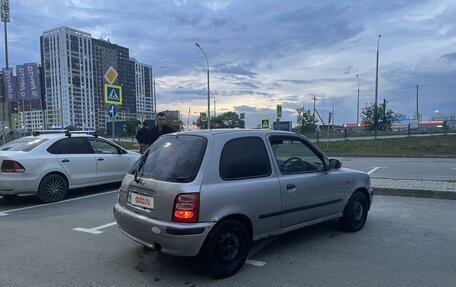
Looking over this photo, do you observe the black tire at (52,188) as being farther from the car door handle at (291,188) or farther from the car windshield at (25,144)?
the car door handle at (291,188)

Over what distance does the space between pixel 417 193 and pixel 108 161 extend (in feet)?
24.6

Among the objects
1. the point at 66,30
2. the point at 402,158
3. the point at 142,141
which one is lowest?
the point at 402,158

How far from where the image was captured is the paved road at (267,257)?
379 cm

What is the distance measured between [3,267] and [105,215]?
8.16 ft

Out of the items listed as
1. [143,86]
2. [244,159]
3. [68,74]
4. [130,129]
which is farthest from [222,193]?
[130,129]

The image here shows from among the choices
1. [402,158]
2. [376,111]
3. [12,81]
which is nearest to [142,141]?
[402,158]

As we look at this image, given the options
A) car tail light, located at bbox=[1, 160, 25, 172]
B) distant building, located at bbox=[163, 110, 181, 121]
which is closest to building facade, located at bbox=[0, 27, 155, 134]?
car tail light, located at bbox=[1, 160, 25, 172]

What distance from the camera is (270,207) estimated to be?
14.1ft

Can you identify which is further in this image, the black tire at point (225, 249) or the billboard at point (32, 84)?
the billboard at point (32, 84)

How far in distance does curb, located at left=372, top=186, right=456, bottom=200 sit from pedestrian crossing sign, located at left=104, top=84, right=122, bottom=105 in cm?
1021

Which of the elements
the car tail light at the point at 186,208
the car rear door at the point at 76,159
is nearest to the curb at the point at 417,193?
the car tail light at the point at 186,208

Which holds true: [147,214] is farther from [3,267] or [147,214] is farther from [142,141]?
[142,141]

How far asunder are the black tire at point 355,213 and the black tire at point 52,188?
6.15 m

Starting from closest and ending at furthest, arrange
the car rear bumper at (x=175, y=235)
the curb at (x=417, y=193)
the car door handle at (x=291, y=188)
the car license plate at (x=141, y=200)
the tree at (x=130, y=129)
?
1. the car rear bumper at (x=175, y=235)
2. the car license plate at (x=141, y=200)
3. the car door handle at (x=291, y=188)
4. the curb at (x=417, y=193)
5. the tree at (x=130, y=129)
